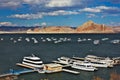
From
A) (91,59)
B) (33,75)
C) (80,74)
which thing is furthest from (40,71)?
(91,59)

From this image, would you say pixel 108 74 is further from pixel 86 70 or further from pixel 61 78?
pixel 61 78

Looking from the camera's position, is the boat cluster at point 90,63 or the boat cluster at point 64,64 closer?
the boat cluster at point 64,64

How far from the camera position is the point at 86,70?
1487cm

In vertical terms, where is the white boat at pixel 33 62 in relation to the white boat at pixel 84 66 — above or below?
above

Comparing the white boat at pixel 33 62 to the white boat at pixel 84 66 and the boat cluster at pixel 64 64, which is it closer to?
the boat cluster at pixel 64 64

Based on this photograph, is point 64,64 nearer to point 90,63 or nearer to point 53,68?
point 90,63

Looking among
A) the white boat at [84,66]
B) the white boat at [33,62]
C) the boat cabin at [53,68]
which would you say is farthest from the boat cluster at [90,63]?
the white boat at [33,62]

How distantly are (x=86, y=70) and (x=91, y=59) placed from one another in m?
2.82

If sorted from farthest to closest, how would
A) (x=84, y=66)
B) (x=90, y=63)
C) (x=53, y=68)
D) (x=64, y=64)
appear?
(x=64, y=64) < (x=90, y=63) < (x=84, y=66) < (x=53, y=68)

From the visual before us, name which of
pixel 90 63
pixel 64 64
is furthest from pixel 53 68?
pixel 90 63

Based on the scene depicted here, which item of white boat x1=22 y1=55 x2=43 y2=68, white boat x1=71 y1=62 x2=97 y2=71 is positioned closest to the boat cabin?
white boat x1=22 y1=55 x2=43 y2=68

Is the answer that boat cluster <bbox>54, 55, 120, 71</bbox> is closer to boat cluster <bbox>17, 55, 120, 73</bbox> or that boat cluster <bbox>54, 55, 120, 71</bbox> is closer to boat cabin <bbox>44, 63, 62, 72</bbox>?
boat cluster <bbox>17, 55, 120, 73</bbox>

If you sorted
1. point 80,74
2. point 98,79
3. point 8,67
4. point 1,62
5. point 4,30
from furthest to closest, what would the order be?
1. point 4,30
2. point 1,62
3. point 8,67
4. point 80,74
5. point 98,79

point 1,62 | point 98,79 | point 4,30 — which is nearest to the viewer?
point 98,79
